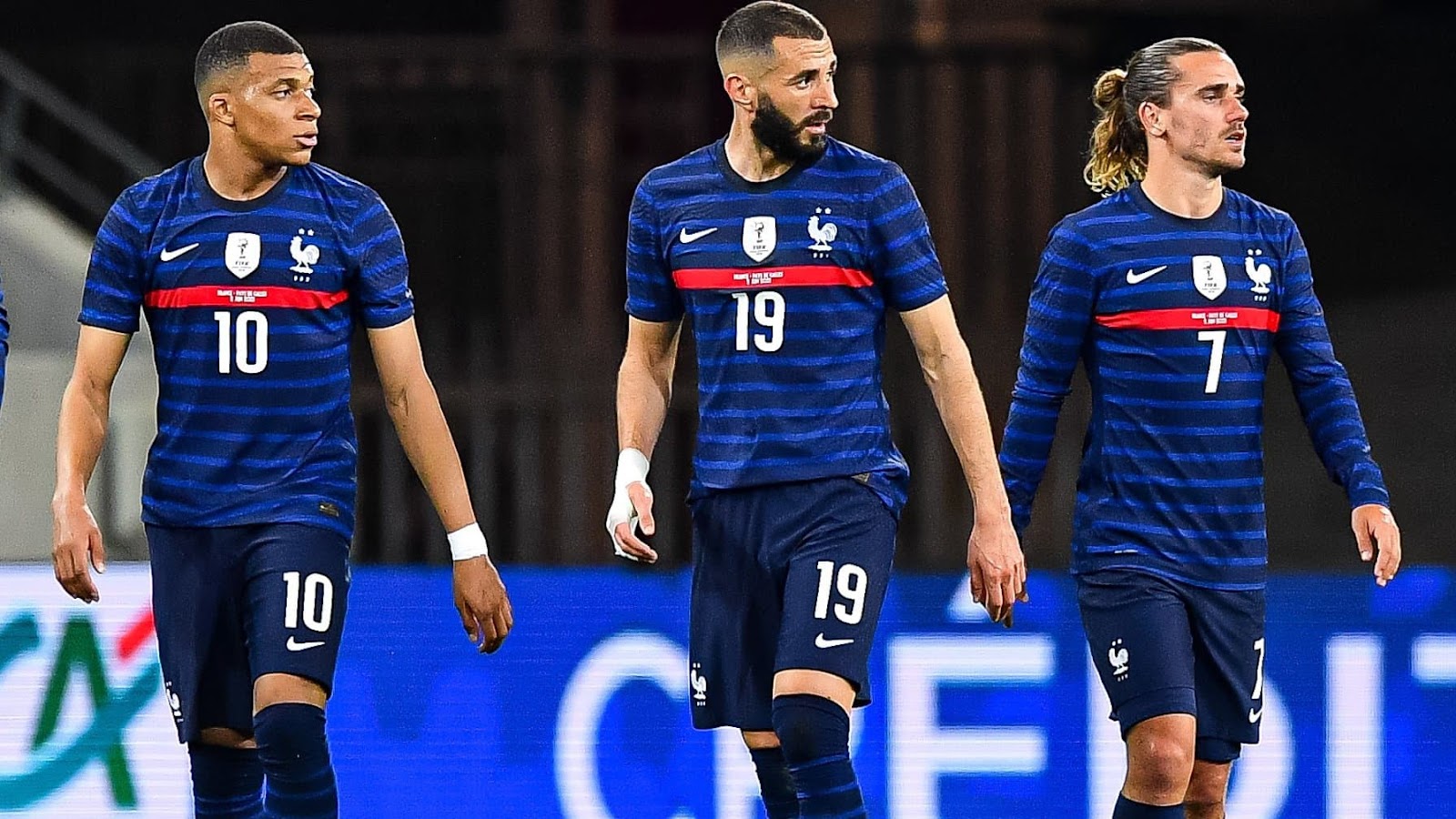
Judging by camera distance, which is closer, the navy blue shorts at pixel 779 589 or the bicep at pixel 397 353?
the navy blue shorts at pixel 779 589

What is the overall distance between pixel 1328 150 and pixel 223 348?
425cm

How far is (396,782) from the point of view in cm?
655

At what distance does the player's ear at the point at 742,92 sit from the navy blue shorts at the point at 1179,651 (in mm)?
1139

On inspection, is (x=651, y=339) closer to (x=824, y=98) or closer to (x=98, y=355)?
(x=824, y=98)

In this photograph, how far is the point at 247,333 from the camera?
4.83 metres

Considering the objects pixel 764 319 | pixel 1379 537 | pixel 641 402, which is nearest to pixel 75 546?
pixel 641 402

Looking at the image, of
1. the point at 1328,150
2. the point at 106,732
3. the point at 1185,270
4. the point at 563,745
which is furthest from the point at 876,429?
the point at 1328,150

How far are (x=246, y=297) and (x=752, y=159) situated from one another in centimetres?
101

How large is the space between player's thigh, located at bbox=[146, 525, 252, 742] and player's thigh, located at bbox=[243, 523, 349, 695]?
5cm

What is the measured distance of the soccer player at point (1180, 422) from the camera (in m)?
4.91

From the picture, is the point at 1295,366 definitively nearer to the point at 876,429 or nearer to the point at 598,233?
the point at 876,429

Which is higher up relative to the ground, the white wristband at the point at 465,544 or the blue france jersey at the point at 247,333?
the blue france jersey at the point at 247,333

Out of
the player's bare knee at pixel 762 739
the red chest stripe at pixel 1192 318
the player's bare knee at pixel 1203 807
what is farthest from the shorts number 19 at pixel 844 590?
the player's bare knee at pixel 1203 807

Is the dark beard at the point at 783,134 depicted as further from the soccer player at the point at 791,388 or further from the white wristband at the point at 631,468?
the white wristband at the point at 631,468
